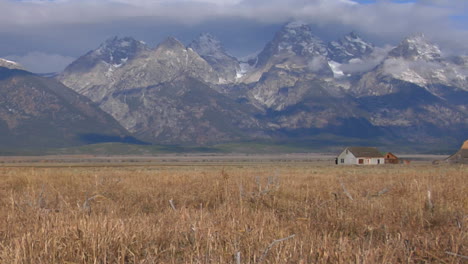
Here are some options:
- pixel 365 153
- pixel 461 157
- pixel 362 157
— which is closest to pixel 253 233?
pixel 461 157

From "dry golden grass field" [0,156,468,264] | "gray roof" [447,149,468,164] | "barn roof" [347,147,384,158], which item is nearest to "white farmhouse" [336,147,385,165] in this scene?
"barn roof" [347,147,384,158]

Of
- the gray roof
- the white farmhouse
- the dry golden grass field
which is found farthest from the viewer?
the white farmhouse

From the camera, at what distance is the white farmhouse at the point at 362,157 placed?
133500 millimetres

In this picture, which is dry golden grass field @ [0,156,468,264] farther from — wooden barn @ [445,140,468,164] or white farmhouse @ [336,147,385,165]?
white farmhouse @ [336,147,385,165]

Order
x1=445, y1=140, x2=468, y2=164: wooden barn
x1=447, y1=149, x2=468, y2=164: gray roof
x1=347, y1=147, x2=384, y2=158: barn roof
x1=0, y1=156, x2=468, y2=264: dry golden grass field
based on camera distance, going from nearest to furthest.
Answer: x1=0, y1=156, x2=468, y2=264: dry golden grass field < x1=447, y1=149, x2=468, y2=164: gray roof < x1=445, y1=140, x2=468, y2=164: wooden barn < x1=347, y1=147, x2=384, y2=158: barn roof

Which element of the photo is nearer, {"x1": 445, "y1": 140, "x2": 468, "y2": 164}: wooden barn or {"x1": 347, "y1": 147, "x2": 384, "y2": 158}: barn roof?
{"x1": 445, "y1": 140, "x2": 468, "y2": 164}: wooden barn

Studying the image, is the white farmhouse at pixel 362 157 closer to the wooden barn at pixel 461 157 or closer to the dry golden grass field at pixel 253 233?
the wooden barn at pixel 461 157

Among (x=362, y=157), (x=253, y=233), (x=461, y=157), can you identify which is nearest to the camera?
(x=253, y=233)

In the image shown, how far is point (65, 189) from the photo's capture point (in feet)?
83.7

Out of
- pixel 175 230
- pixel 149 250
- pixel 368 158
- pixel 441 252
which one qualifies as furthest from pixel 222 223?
pixel 368 158

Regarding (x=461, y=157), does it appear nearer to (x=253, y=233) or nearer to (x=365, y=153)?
(x=365, y=153)

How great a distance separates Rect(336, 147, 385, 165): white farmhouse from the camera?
438 feet

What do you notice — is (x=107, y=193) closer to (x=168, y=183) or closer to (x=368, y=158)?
(x=168, y=183)

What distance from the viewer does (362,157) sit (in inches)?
5251
